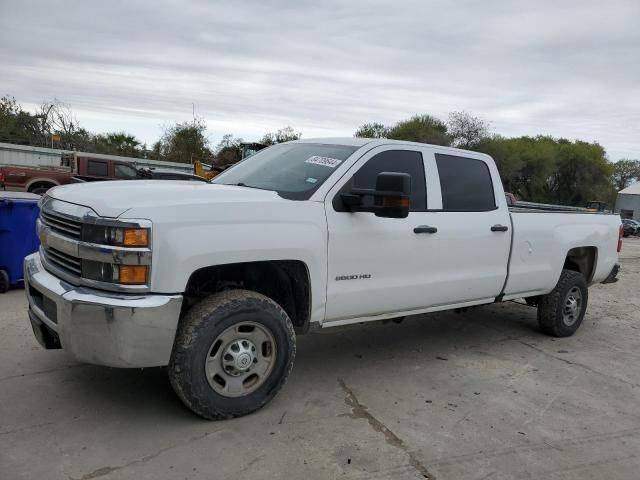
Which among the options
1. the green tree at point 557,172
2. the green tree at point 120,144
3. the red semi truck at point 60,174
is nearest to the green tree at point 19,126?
the green tree at point 120,144

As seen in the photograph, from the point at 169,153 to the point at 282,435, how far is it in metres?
45.1

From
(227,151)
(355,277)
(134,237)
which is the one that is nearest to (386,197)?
(355,277)

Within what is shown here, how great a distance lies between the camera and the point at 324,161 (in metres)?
4.15

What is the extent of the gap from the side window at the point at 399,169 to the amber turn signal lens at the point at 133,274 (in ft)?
5.54

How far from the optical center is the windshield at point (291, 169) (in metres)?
3.91

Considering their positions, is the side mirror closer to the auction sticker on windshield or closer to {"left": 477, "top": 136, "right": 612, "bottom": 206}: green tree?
the auction sticker on windshield

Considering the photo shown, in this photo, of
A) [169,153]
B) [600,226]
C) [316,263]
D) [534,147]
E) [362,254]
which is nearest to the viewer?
[316,263]

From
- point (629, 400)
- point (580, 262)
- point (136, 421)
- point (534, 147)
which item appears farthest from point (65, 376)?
point (534, 147)

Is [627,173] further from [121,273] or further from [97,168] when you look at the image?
[121,273]

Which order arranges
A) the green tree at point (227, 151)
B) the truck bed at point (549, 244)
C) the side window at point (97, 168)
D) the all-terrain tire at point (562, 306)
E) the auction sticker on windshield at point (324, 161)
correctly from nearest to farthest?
the auction sticker on windshield at point (324, 161) → the truck bed at point (549, 244) → the all-terrain tire at point (562, 306) → the side window at point (97, 168) → the green tree at point (227, 151)

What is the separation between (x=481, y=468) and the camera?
3.10 metres

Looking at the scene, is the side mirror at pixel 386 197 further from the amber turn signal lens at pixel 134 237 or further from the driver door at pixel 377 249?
the amber turn signal lens at pixel 134 237

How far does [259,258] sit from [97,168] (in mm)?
17635

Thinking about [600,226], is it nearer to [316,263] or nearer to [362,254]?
[362,254]
